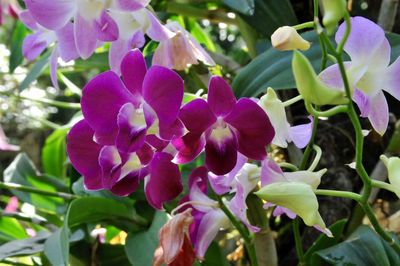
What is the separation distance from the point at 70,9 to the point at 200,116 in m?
0.14

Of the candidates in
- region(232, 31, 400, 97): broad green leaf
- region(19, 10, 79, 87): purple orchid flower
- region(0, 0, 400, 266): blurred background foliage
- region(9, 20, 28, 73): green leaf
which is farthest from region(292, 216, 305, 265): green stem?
region(9, 20, 28, 73): green leaf

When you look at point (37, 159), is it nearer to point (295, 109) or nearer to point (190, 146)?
point (295, 109)

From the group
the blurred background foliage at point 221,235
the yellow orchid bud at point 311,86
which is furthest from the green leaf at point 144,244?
the yellow orchid bud at point 311,86

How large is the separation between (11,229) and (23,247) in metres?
0.17

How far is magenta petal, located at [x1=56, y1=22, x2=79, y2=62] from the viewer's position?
49 cm

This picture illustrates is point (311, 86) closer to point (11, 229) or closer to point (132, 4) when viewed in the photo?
point (132, 4)

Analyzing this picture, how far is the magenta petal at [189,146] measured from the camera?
38 cm

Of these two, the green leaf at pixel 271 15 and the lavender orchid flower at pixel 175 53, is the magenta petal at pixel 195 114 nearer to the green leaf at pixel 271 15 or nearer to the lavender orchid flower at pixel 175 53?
the lavender orchid flower at pixel 175 53

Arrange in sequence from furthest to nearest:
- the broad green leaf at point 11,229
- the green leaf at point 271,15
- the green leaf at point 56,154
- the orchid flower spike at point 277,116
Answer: the green leaf at point 56,154 → the broad green leaf at point 11,229 → the green leaf at point 271,15 → the orchid flower spike at point 277,116

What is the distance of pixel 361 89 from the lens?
38cm

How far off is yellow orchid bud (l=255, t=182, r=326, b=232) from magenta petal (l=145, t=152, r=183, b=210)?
0.08 m

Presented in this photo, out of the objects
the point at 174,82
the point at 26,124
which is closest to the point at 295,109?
the point at 174,82

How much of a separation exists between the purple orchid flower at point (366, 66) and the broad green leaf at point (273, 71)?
13cm

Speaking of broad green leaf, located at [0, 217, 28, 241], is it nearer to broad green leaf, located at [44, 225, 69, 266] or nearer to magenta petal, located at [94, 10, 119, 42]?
broad green leaf, located at [44, 225, 69, 266]
